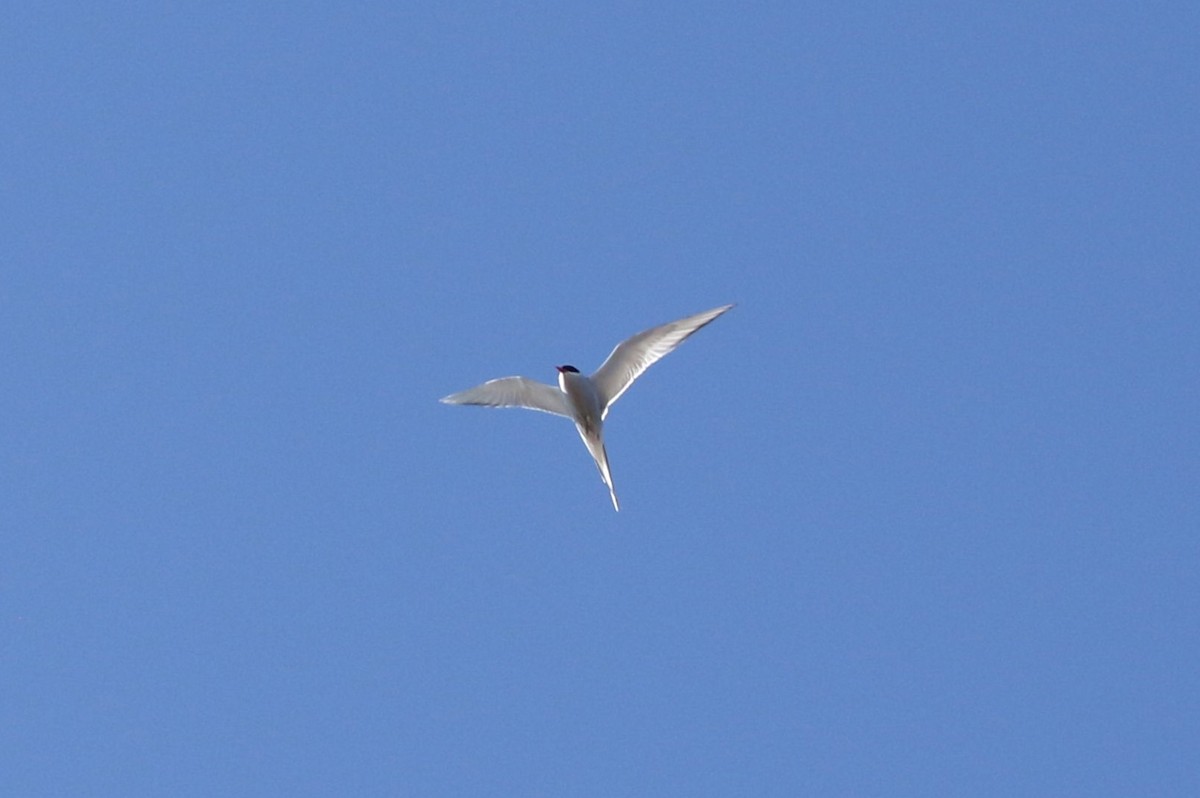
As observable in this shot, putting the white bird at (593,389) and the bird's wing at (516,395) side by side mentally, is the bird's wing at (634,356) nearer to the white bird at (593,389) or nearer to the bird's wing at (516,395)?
the white bird at (593,389)

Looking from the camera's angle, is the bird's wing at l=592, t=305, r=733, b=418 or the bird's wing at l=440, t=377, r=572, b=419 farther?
the bird's wing at l=440, t=377, r=572, b=419

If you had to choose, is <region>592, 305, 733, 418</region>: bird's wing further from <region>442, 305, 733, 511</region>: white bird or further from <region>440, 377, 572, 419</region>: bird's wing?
<region>440, 377, 572, 419</region>: bird's wing

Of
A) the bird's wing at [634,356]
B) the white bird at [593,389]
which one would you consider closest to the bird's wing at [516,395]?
the white bird at [593,389]

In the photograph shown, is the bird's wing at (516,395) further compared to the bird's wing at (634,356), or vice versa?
the bird's wing at (516,395)

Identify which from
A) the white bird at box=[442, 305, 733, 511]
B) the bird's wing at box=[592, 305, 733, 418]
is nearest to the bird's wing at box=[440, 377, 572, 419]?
the white bird at box=[442, 305, 733, 511]

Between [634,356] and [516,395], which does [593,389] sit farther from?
[516,395]
